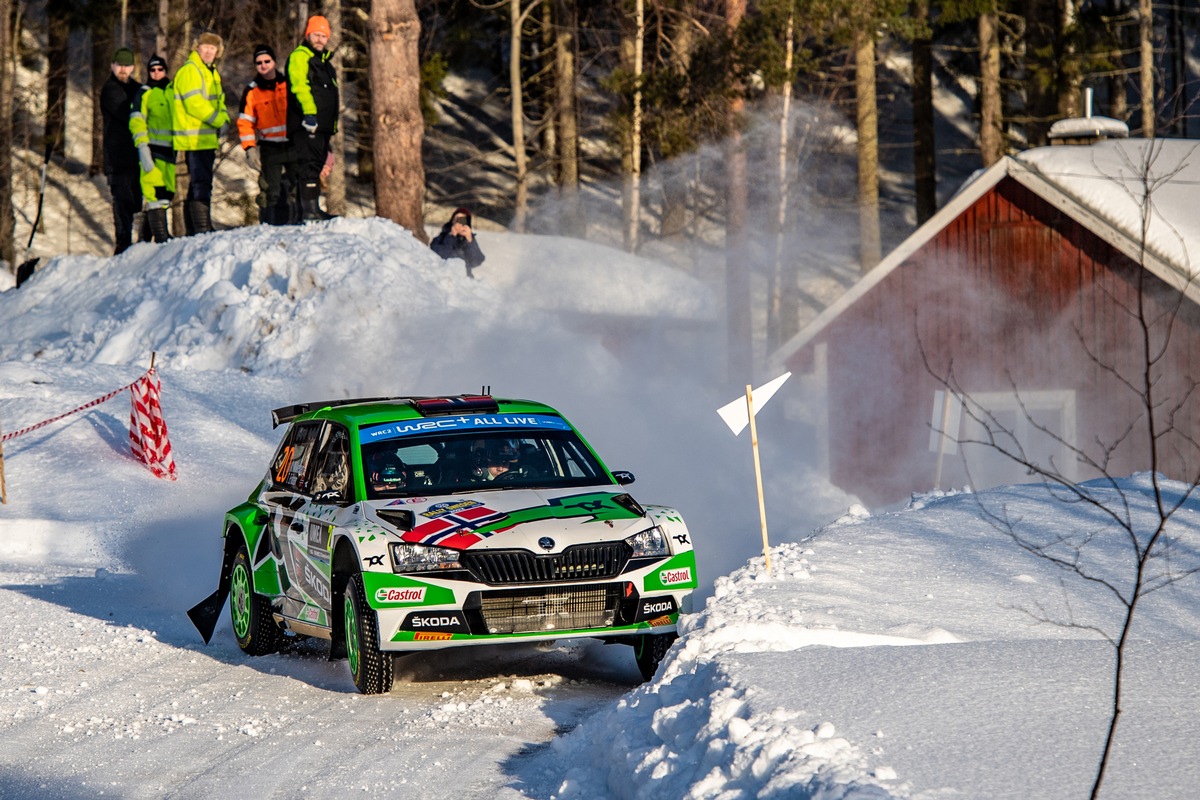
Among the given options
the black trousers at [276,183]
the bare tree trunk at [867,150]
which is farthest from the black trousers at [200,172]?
the bare tree trunk at [867,150]

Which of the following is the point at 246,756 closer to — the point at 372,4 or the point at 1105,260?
the point at 372,4

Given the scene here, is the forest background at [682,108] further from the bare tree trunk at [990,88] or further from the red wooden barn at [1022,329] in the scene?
the red wooden barn at [1022,329]

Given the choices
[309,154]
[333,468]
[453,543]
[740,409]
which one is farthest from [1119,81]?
[453,543]

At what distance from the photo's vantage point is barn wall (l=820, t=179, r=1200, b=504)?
2138cm

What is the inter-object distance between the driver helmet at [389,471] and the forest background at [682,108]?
531 inches

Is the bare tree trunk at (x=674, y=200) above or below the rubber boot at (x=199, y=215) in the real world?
below

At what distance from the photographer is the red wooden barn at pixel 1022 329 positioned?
21094mm

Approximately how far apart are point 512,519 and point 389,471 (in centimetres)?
109

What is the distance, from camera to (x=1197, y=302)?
1998 cm

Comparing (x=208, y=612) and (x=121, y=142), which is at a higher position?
(x=121, y=142)

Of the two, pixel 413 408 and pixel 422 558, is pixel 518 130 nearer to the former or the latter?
pixel 413 408

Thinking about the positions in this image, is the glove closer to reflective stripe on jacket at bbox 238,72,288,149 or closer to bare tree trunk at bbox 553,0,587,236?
reflective stripe on jacket at bbox 238,72,288,149

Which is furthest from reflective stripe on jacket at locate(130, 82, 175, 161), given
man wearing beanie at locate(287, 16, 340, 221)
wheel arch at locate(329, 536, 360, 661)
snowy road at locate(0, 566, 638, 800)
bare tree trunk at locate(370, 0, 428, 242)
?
wheel arch at locate(329, 536, 360, 661)

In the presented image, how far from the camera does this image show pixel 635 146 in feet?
115
